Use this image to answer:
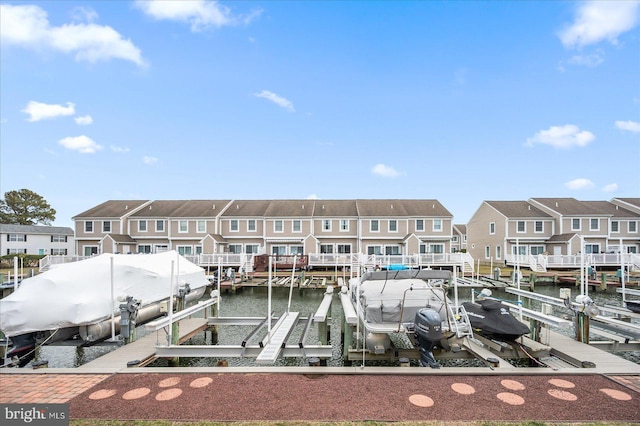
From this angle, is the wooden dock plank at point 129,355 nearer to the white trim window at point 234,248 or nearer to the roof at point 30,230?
the white trim window at point 234,248

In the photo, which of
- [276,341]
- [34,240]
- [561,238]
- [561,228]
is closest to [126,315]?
[276,341]

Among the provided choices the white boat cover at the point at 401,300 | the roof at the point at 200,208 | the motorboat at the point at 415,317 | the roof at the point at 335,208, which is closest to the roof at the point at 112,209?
the roof at the point at 200,208

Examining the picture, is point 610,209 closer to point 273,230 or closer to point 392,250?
point 392,250

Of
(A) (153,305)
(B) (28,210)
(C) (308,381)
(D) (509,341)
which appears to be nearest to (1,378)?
(A) (153,305)

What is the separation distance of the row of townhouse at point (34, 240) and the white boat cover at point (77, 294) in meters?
49.2

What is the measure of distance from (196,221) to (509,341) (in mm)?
35192

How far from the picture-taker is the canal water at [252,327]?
32.0ft

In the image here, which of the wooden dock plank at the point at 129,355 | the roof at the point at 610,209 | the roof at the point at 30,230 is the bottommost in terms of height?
the wooden dock plank at the point at 129,355

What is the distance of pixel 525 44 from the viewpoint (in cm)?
2012

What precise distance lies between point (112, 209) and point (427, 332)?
43.5m

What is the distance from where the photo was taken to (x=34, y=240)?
159ft

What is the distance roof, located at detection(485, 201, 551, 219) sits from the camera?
127ft

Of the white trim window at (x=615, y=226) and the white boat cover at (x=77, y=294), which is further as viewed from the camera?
the white trim window at (x=615, y=226)

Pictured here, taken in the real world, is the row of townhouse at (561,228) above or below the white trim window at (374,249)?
above
